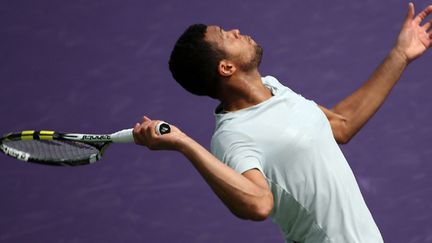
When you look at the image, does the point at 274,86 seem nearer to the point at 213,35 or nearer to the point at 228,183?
the point at 213,35


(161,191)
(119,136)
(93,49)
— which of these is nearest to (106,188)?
(161,191)

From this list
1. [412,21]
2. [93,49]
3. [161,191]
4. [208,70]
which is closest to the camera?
[208,70]

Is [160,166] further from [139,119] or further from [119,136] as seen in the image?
[119,136]

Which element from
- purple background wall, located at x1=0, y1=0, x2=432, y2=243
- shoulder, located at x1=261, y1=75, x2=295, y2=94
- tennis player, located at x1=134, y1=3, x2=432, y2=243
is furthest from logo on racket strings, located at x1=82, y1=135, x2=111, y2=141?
purple background wall, located at x1=0, y1=0, x2=432, y2=243

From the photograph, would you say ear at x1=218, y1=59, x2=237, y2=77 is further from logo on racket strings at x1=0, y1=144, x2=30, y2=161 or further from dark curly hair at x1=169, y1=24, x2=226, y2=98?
logo on racket strings at x1=0, y1=144, x2=30, y2=161

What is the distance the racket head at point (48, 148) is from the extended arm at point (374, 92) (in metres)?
1.10

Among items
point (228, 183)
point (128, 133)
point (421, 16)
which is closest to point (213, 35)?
point (128, 133)

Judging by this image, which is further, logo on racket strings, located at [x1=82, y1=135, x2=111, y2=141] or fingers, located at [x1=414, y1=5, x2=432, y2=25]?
fingers, located at [x1=414, y1=5, x2=432, y2=25]

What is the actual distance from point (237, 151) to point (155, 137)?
0.38 metres

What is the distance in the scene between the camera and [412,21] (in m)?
6.17

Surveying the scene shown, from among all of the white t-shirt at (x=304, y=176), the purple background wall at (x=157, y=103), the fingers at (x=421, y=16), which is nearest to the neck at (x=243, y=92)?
the white t-shirt at (x=304, y=176)

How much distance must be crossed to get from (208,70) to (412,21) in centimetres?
106

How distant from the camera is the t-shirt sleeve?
527 cm

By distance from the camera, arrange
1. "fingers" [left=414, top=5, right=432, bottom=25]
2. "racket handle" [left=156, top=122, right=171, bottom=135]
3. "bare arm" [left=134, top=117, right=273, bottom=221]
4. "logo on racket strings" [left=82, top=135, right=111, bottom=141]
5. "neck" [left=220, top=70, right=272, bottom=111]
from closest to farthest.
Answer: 1. "bare arm" [left=134, top=117, right=273, bottom=221]
2. "racket handle" [left=156, top=122, right=171, bottom=135]
3. "neck" [left=220, top=70, right=272, bottom=111]
4. "logo on racket strings" [left=82, top=135, right=111, bottom=141]
5. "fingers" [left=414, top=5, right=432, bottom=25]
